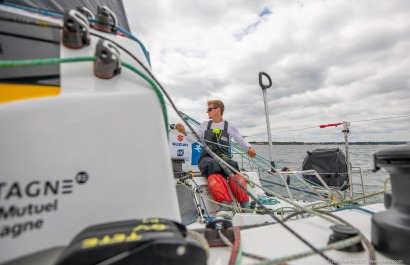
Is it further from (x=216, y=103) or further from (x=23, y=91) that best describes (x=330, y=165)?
(x=23, y=91)

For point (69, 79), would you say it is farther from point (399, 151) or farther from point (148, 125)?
point (399, 151)

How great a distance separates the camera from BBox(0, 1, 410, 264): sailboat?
1.53 ft

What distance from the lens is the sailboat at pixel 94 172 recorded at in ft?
1.53

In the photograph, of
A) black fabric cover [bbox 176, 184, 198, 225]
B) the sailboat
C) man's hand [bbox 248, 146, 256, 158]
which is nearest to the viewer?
the sailboat

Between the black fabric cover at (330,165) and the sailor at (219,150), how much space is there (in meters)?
0.86

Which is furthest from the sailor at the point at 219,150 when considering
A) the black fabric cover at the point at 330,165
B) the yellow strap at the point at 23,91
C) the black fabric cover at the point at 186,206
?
the yellow strap at the point at 23,91

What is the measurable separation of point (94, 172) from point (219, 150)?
2.61 meters

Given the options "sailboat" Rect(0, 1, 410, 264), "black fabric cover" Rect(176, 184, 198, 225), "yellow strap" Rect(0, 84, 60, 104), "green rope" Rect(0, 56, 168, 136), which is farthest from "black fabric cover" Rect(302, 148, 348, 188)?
"yellow strap" Rect(0, 84, 60, 104)

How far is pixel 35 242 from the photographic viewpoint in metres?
0.48

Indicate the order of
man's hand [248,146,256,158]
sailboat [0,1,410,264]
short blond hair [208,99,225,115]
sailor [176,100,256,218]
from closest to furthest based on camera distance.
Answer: sailboat [0,1,410,264] < sailor [176,100,256,218] < man's hand [248,146,256,158] < short blond hair [208,99,225,115]

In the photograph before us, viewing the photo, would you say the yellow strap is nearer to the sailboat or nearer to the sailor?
the sailboat

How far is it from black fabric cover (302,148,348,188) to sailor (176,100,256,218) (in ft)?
2.84

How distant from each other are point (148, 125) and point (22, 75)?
314mm

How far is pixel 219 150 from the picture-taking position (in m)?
3.12
